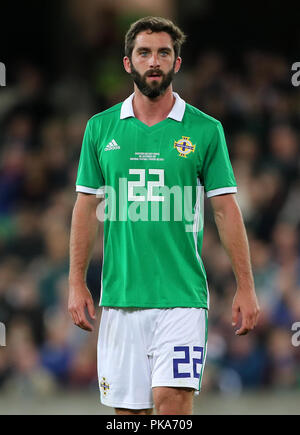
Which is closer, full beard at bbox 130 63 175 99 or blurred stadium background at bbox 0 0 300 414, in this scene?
full beard at bbox 130 63 175 99

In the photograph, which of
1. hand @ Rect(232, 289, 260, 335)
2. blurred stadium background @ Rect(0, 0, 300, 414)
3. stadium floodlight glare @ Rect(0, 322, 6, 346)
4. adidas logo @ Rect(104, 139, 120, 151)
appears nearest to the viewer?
hand @ Rect(232, 289, 260, 335)

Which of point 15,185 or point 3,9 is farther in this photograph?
point 3,9

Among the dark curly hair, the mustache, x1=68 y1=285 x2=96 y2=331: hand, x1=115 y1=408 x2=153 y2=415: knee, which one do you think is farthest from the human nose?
x1=115 y1=408 x2=153 y2=415: knee

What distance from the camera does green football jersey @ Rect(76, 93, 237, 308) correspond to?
4379 mm

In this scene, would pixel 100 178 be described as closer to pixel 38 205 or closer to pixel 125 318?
pixel 125 318

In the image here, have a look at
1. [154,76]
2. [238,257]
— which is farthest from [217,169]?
[154,76]

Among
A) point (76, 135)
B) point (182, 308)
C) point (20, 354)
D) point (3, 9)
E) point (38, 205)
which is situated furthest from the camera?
point (3, 9)

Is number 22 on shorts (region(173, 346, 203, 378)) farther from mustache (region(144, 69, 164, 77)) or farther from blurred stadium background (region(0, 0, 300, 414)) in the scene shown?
blurred stadium background (region(0, 0, 300, 414))

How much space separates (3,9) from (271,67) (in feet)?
12.5

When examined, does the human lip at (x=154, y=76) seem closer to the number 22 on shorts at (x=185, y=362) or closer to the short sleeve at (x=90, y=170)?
the short sleeve at (x=90, y=170)

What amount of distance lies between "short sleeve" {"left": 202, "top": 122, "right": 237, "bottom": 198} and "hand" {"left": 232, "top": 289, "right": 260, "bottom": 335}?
1.74ft

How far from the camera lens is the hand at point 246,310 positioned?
14.2ft

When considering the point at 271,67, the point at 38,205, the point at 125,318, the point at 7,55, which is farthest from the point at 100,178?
the point at 7,55

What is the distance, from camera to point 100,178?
4574mm
